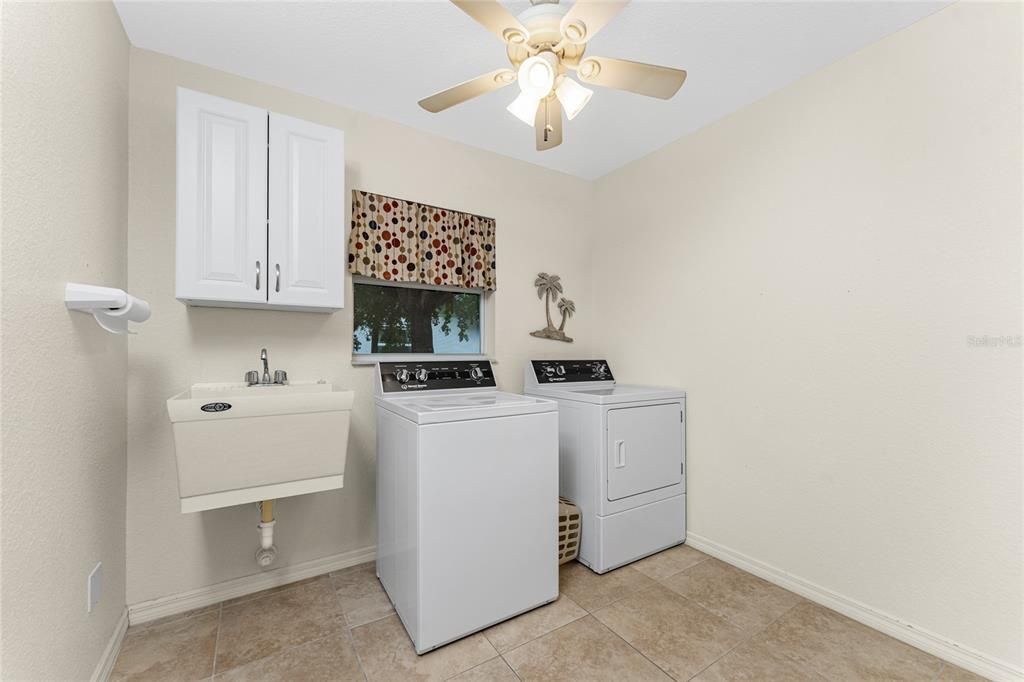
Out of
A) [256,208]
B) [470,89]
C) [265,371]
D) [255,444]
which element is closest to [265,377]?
[265,371]

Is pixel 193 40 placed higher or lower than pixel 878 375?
higher

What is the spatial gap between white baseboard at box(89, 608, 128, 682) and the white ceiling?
2535 millimetres

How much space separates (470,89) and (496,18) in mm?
333

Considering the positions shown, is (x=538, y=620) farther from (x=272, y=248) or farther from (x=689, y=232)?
(x=689, y=232)

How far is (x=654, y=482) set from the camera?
260 centimetres

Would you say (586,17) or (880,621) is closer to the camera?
(586,17)

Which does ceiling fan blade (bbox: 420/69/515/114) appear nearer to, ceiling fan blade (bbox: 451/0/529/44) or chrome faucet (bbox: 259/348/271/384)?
ceiling fan blade (bbox: 451/0/529/44)

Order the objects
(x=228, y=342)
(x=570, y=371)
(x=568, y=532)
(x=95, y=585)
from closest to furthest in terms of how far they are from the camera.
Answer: (x=95, y=585)
(x=228, y=342)
(x=568, y=532)
(x=570, y=371)

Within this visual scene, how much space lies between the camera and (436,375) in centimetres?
258

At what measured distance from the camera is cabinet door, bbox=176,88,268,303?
1.83 meters

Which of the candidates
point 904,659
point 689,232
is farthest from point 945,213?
point 904,659

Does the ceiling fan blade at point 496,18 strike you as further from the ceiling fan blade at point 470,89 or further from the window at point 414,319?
the window at point 414,319

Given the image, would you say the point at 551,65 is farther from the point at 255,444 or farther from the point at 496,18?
the point at 255,444

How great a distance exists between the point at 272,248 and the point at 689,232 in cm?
239
